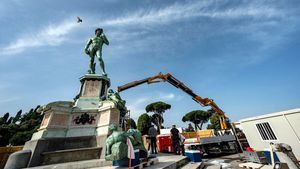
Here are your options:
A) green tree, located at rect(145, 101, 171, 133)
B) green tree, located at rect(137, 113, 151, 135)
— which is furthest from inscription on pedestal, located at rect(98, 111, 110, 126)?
green tree, located at rect(145, 101, 171, 133)

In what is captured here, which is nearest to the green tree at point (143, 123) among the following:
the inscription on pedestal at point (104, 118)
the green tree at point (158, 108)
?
the green tree at point (158, 108)

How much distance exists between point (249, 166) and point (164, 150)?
5.57 m

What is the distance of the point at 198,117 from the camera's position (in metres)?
43.3

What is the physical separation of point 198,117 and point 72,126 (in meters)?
42.5

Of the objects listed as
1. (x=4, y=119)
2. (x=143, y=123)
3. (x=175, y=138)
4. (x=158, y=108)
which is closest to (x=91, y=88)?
(x=175, y=138)

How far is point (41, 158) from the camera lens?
5.21 meters

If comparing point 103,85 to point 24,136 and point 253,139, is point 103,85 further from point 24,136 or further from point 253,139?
→ point 24,136

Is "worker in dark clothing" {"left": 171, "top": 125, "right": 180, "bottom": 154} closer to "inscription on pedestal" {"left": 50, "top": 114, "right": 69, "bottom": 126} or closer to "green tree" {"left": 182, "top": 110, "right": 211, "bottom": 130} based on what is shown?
"inscription on pedestal" {"left": 50, "top": 114, "right": 69, "bottom": 126}

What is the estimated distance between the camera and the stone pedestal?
5.48m

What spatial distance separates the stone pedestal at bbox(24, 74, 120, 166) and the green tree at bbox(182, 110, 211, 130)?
4072 centimetres

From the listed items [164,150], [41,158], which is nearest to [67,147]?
[41,158]

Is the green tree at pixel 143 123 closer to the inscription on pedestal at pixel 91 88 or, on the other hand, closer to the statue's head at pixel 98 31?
the inscription on pedestal at pixel 91 88

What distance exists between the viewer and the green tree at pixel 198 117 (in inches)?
1666

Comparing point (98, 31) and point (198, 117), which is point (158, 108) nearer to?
point (198, 117)
